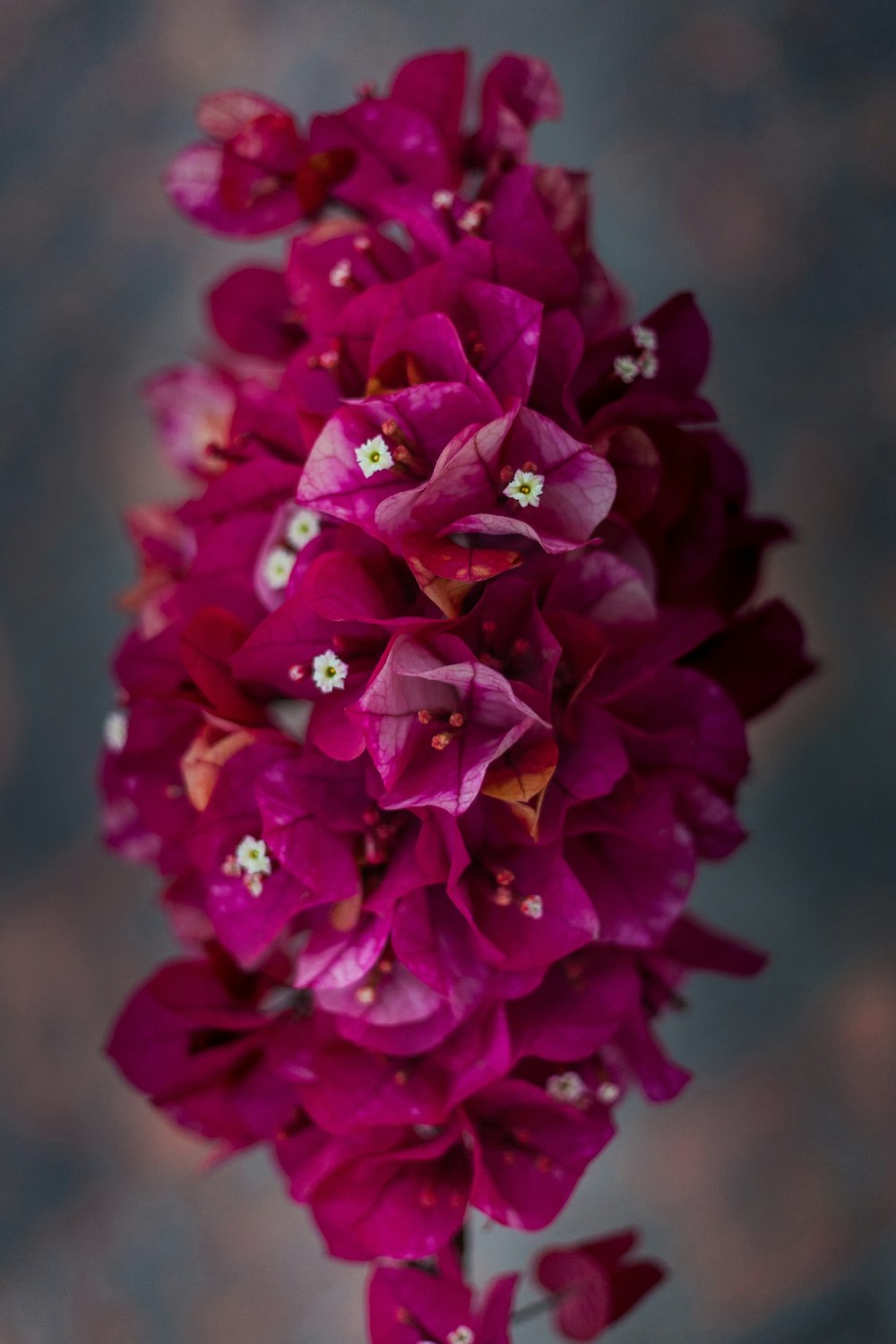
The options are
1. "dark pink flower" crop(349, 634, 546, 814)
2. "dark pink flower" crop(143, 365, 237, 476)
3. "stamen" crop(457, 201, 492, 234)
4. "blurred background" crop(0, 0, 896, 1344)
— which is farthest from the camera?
"blurred background" crop(0, 0, 896, 1344)

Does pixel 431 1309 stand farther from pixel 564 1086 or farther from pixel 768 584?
pixel 768 584

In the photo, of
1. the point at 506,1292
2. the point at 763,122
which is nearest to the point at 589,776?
the point at 506,1292

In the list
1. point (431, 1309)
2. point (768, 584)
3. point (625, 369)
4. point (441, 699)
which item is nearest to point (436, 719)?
point (441, 699)

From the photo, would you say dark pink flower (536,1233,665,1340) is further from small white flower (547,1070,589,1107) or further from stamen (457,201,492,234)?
stamen (457,201,492,234)

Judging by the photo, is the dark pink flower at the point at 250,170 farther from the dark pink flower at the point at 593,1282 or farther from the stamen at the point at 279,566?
the dark pink flower at the point at 593,1282

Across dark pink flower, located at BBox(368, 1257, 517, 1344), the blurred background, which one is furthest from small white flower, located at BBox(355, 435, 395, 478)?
the blurred background

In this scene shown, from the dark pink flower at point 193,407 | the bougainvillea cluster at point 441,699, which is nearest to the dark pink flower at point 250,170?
the bougainvillea cluster at point 441,699
